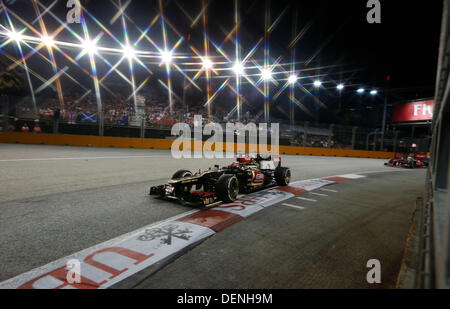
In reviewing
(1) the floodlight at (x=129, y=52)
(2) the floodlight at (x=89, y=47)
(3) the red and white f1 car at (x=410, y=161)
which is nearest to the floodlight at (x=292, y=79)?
(3) the red and white f1 car at (x=410, y=161)

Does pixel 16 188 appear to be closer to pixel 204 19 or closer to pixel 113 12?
pixel 204 19

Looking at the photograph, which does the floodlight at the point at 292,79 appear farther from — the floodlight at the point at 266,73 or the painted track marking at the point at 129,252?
the painted track marking at the point at 129,252

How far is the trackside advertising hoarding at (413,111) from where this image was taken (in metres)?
26.8

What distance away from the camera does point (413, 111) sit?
28547mm

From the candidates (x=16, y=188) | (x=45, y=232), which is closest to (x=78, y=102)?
(x=16, y=188)

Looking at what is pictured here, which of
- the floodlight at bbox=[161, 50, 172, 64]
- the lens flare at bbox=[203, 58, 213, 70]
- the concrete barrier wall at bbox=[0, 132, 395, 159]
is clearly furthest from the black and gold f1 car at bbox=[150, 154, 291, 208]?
the floodlight at bbox=[161, 50, 172, 64]

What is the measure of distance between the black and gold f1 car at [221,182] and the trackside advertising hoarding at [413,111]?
93.6 feet

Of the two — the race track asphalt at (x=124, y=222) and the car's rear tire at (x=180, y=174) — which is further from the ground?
the car's rear tire at (x=180, y=174)

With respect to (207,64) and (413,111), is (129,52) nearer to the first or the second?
(207,64)

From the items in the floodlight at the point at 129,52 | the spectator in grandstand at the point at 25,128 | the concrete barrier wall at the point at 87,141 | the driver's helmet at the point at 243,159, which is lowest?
the driver's helmet at the point at 243,159

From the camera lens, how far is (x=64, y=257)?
2.58m

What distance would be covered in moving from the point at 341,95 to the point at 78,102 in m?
33.8

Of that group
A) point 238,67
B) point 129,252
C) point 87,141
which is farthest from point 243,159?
point 238,67
